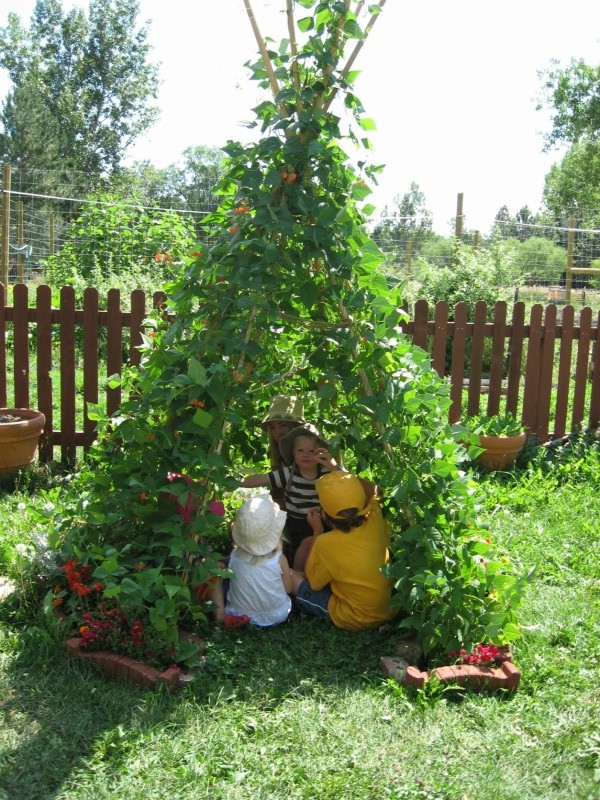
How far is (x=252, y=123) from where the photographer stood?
378 cm

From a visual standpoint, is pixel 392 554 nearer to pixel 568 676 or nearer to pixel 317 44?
pixel 568 676

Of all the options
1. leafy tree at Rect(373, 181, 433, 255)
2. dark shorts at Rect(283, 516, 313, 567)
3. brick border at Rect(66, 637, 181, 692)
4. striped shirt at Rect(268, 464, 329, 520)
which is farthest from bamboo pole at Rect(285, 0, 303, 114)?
leafy tree at Rect(373, 181, 433, 255)

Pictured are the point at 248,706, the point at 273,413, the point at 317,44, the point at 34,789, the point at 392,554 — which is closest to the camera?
the point at 34,789

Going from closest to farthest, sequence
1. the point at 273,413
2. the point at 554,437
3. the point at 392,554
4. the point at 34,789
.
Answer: the point at 34,789
the point at 392,554
the point at 273,413
the point at 554,437

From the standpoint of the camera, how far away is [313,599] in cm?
422

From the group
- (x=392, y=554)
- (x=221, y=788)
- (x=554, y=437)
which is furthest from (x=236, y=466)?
(x=554, y=437)

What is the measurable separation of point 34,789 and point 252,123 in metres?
2.98

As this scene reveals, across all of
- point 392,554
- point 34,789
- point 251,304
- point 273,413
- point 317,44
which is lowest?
point 34,789

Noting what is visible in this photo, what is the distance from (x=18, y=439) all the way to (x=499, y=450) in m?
4.07

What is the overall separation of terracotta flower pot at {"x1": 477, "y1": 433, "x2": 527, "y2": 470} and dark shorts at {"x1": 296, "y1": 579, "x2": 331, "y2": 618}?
3097 mm

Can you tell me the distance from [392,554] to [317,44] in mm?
2647

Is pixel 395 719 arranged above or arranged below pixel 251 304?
below

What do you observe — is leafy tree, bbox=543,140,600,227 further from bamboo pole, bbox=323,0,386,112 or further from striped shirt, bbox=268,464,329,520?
bamboo pole, bbox=323,0,386,112

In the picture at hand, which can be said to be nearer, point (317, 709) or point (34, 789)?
point (34, 789)
